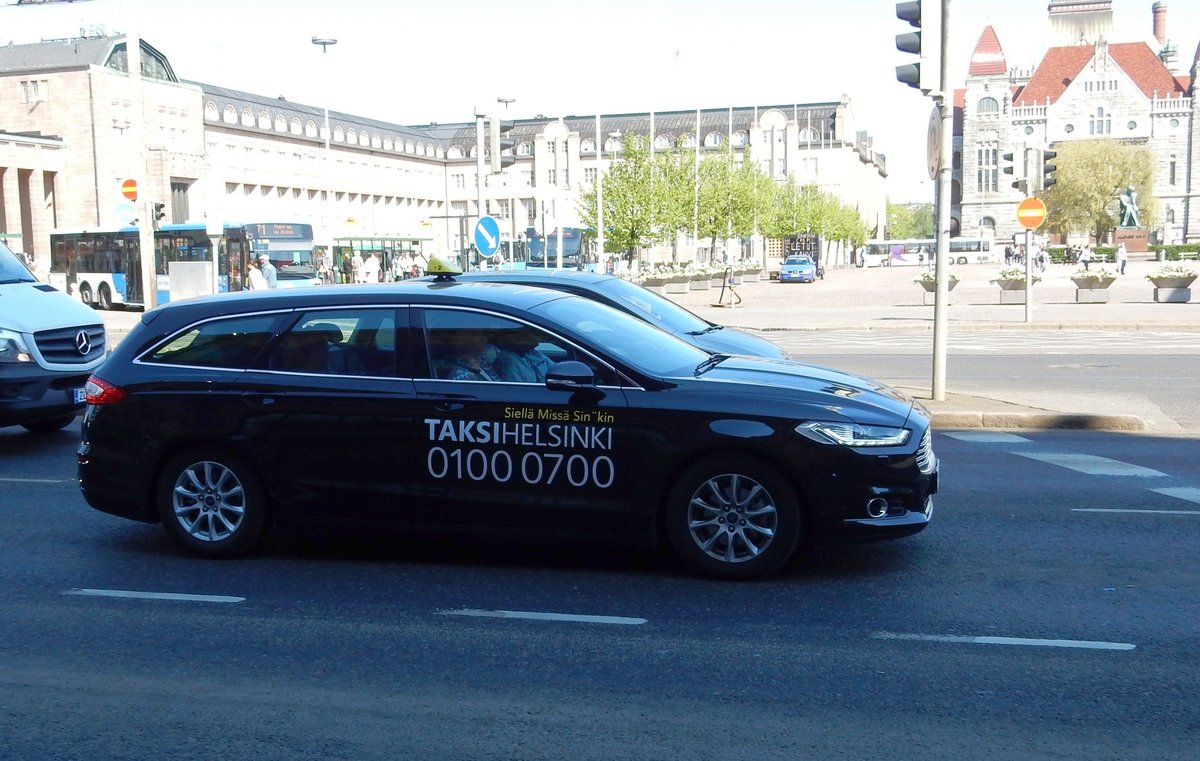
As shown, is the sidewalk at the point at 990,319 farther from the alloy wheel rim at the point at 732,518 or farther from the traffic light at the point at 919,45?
the alloy wheel rim at the point at 732,518

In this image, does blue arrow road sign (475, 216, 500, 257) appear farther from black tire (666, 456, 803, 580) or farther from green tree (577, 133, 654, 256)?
green tree (577, 133, 654, 256)

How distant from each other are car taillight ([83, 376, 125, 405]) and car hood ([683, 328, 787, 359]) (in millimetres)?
6565

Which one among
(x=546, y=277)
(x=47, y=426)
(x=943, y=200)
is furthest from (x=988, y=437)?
(x=47, y=426)

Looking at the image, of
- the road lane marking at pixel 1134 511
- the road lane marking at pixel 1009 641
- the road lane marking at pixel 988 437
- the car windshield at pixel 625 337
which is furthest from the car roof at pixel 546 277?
the road lane marking at pixel 1009 641

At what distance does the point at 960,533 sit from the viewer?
7988 mm

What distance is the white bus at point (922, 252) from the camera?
121181 millimetres

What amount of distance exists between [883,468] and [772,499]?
1.99 feet

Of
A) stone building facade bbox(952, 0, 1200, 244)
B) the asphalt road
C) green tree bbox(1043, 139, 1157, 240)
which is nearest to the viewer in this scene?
the asphalt road

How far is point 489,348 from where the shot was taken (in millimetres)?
7043

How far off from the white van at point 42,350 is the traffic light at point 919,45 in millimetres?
8473

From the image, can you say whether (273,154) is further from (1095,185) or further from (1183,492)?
(1183,492)

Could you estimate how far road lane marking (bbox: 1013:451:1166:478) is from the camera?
10219 mm

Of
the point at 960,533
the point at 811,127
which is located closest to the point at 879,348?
the point at 960,533

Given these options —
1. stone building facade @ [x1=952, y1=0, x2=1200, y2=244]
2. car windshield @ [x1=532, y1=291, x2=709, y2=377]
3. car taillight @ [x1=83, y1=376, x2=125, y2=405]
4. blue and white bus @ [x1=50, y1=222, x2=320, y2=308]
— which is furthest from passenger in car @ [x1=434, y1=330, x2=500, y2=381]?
stone building facade @ [x1=952, y1=0, x2=1200, y2=244]
